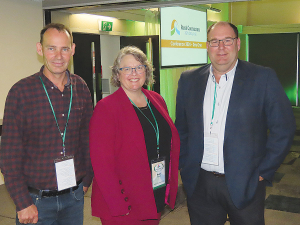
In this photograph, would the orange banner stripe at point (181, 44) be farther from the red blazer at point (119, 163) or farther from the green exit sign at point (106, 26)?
the red blazer at point (119, 163)

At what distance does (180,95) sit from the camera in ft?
7.52

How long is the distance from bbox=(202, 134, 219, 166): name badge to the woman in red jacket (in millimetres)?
183

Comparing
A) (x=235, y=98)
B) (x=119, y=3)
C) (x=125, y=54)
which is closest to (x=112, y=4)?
(x=119, y=3)

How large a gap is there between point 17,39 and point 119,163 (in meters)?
3.86

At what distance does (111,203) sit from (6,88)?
3643 mm

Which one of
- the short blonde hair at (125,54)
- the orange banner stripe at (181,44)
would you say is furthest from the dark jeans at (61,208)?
the orange banner stripe at (181,44)

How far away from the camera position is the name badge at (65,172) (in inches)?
69.7

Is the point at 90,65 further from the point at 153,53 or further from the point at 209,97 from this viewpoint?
the point at 209,97

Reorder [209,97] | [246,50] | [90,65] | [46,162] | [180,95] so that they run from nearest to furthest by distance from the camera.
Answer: [46,162] → [209,97] → [180,95] → [90,65] → [246,50]

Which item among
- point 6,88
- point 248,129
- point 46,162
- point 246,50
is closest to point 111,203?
point 46,162

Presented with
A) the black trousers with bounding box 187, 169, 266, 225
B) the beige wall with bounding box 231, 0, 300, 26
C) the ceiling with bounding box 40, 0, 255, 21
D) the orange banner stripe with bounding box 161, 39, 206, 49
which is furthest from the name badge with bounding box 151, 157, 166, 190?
the beige wall with bounding box 231, 0, 300, 26

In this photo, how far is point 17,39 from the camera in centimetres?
496

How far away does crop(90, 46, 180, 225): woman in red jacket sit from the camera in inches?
71.5

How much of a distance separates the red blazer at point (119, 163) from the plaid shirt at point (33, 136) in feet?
0.48
